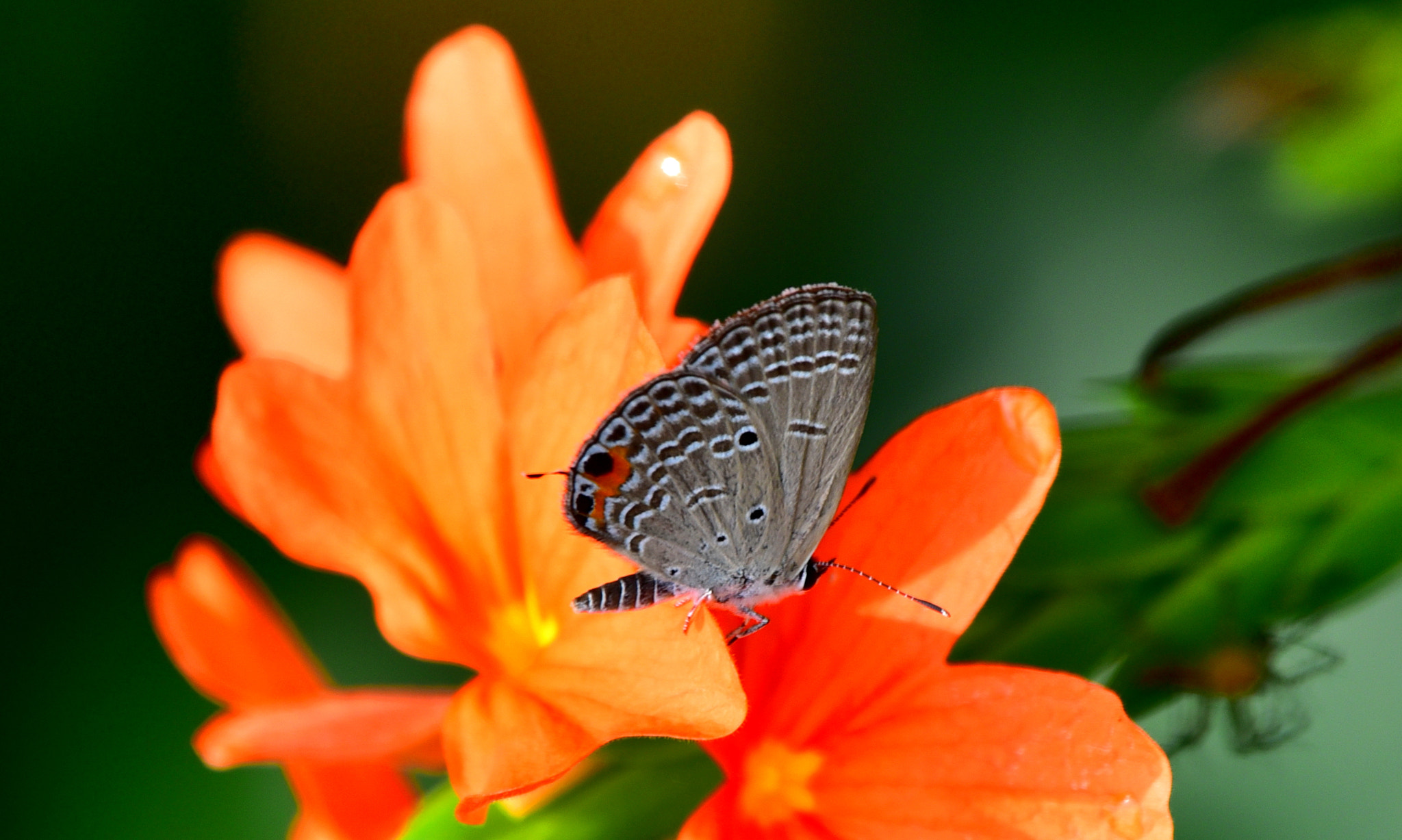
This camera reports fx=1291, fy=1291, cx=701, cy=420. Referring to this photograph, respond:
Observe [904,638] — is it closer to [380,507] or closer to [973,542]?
[973,542]

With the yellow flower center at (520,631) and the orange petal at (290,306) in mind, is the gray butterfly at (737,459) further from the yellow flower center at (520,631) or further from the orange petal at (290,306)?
the orange petal at (290,306)

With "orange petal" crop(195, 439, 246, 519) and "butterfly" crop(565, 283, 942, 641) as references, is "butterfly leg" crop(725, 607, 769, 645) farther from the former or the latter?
"orange petal" crop(195, 439, 246, 519)

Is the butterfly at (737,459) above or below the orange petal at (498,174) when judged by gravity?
below

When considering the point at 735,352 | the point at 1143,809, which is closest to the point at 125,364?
the point at 735,352

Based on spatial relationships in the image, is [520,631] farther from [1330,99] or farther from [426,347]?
[1330,99]

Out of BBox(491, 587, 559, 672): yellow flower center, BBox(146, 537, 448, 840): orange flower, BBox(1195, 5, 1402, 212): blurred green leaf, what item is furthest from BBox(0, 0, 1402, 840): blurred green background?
BBox(491, 587, 559, 672): yellow flower center

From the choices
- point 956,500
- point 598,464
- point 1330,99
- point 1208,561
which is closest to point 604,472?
point 598,464

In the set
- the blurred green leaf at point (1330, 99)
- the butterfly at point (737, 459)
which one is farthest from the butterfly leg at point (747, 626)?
the blurred green leaf at point (1330, 99)
